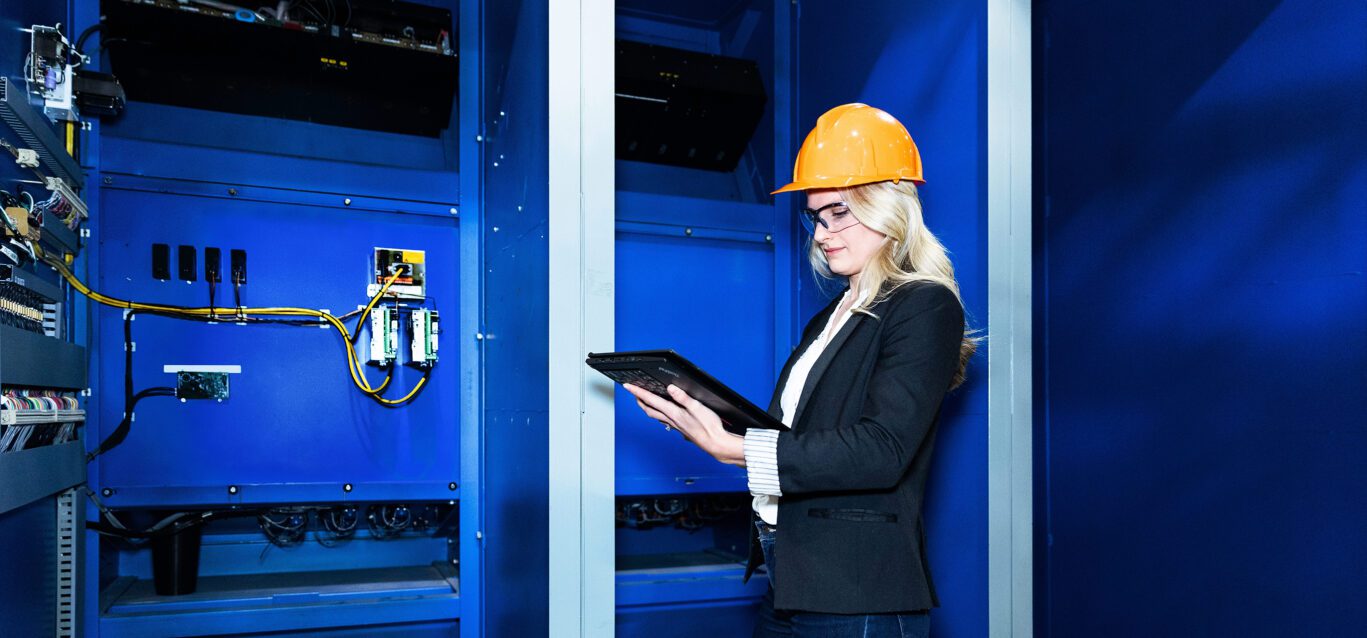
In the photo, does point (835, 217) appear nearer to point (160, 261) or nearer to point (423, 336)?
point (423, 336)

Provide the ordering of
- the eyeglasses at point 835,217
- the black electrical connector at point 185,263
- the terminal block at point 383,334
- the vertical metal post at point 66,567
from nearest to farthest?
A: the eyeglasses at point 835,217 → the vertical metal post at point 66,567 → the black electrical connector at point 185,263 → the terminal block at point 383,334

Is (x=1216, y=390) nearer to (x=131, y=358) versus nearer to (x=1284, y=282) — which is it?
(x=1284, y=282)

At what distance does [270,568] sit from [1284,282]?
2.58 metres

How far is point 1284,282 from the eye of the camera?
1871mm

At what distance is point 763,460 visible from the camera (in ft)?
4.27

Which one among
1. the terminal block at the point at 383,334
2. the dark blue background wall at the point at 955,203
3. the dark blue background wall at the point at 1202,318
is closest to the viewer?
the dark blue background wall at the point at 955,203

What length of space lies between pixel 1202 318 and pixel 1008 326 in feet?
2.61

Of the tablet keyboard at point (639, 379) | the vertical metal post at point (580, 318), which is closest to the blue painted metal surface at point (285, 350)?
the vertical metal post at point (580, 318)

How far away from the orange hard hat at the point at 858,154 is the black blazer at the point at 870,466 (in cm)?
23

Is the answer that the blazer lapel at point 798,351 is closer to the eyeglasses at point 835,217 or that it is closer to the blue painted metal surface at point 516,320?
the eyeglasses at point 835,217

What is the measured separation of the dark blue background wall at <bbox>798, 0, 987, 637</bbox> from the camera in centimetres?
159

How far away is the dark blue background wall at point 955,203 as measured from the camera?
159 centimetres

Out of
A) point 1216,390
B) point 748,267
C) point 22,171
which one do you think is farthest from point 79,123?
point 1216,390

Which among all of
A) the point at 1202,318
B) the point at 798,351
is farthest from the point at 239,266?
the point at 1202,318
